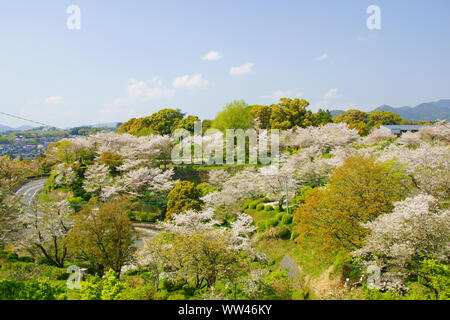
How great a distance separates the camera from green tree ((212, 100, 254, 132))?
43875 millimetres

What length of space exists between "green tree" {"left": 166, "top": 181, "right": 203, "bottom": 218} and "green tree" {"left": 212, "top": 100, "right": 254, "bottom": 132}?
20060 millimetres

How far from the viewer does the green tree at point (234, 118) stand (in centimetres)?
4388

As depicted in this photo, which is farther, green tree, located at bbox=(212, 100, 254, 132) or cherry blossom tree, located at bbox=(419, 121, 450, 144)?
green tree, located at bbox=(212, 100, 254, 132)

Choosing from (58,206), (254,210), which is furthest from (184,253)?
(254,210)

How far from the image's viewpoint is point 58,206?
18.8 metres

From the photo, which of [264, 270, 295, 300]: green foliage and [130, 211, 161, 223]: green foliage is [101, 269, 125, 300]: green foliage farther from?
[130, 211, 161, 223]: green foliage

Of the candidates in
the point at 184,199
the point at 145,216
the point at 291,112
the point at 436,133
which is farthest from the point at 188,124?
the point at 436,133

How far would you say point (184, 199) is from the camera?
24531mm

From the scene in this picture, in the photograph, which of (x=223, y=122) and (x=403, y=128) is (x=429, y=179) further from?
(x=403, y=128)

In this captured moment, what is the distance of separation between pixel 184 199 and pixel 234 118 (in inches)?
897

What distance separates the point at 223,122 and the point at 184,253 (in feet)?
113

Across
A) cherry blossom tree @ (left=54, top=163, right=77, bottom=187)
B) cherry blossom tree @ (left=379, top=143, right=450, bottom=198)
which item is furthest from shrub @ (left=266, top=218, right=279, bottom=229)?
cherry blossom tree @ (left=54, top=163, right=77, bottom=187)
